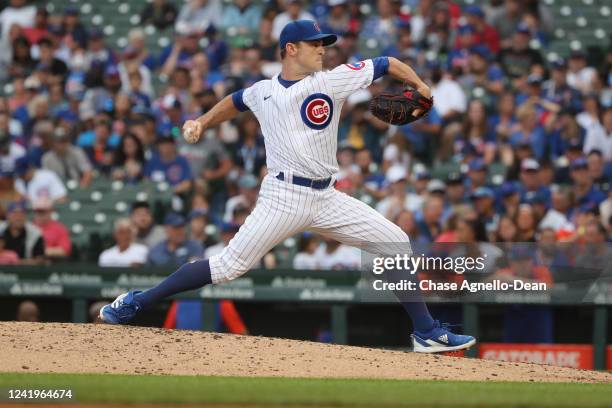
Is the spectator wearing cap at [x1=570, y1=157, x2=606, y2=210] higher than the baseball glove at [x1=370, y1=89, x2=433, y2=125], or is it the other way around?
the baseball glove at [x1=370, y1=89, x2=433, y2=125]

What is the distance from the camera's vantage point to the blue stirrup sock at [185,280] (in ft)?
21.8

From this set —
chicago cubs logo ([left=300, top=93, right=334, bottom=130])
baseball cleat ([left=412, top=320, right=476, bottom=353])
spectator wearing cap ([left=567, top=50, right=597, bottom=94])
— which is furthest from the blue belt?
spectator wearing cap ([left=567, top=50, right=597, bottom=94])

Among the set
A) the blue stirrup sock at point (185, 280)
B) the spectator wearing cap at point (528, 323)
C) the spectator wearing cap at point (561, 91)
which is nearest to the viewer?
the blue stirrup sock at point (185, 280)

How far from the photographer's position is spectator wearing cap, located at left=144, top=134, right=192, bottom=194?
1201cm

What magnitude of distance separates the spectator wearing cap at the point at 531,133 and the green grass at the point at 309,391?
580 cm

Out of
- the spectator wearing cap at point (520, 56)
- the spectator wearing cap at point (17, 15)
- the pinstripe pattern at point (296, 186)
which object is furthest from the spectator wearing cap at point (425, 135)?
the spectator wearing cap at point (17, 15)

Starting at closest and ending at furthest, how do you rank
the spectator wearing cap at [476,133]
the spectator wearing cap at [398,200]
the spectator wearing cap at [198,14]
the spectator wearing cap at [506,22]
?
the spectator wearing cap at [398,200] → the spectator wearing cap at [476,133] → the spectator wearing cap at [506,22] → the spectator wearing cap at [198,14]

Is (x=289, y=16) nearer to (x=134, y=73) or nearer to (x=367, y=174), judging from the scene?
(x=134, y=73)

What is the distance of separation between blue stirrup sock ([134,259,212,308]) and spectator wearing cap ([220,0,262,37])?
7.89 meters

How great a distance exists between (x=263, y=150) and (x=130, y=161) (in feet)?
4.74

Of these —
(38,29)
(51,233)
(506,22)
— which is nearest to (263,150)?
(51,233)

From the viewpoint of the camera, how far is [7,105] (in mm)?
13461

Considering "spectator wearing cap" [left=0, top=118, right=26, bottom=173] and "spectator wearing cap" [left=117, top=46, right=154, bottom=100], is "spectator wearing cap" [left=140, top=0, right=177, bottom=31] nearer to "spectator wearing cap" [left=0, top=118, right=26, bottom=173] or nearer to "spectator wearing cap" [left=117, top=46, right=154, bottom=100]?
"spectator wearing cap" [left=117, top=46, right=154, bottom=100]

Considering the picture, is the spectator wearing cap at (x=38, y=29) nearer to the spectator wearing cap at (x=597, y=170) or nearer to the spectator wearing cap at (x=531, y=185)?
the spectator wearing cap at (x=531, y=185)
